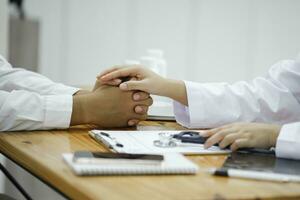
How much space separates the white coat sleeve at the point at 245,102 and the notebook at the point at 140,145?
191mm

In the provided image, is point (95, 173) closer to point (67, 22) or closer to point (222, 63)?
point (67, 22)

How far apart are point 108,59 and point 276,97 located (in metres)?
1.46

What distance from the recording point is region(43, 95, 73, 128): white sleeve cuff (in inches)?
41.4

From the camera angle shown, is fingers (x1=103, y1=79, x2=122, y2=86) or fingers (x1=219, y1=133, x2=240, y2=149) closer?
fingers (x1=219, y1=133, x2=240, y2=149)

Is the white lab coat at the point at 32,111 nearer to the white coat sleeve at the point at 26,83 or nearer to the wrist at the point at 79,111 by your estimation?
the wrist at the point at 79,111

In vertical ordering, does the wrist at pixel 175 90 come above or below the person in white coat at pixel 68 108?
above

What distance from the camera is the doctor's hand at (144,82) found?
1138 millimetres

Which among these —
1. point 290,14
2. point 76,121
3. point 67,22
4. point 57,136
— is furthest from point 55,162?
point 290,14

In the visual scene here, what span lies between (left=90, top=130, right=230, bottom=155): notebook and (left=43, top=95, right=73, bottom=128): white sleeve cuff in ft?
0.29

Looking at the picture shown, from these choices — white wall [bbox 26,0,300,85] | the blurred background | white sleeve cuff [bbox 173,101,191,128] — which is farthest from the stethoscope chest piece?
white wall [bbox 26,0,300,85]

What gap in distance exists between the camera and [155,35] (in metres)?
2.67

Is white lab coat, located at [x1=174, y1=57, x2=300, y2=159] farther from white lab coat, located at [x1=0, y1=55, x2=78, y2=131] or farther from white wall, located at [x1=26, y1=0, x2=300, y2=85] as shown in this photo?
white wall, located at [x1=26, y1=0, x2=300, y2=85]

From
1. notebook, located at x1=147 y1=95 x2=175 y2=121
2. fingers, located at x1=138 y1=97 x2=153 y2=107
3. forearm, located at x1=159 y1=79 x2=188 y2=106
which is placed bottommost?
notebook, located at x1=147 y1=95 x2=175 y2=121

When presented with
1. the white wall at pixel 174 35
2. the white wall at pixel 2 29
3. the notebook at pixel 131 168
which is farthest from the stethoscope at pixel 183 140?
the white wall at pixel 174 35
